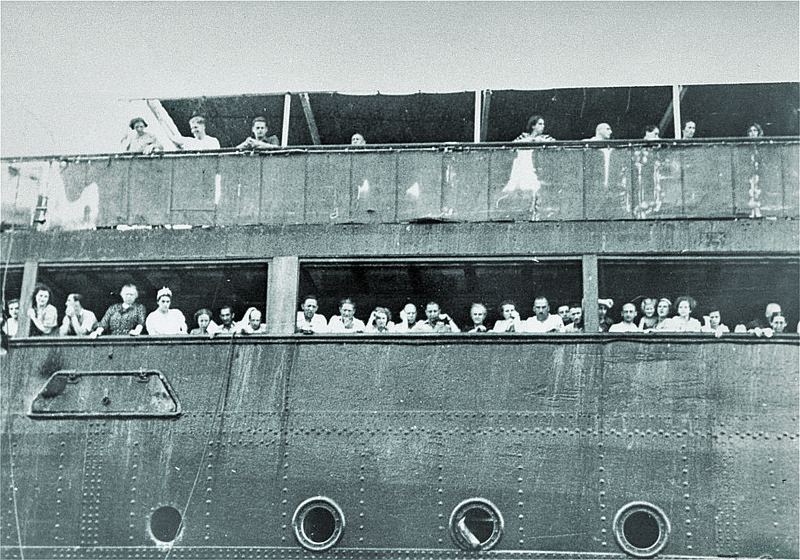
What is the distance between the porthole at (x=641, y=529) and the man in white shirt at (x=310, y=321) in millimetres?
3780

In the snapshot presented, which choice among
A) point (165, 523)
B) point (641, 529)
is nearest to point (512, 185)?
point (641, 529)

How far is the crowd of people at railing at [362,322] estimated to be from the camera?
35.2ft

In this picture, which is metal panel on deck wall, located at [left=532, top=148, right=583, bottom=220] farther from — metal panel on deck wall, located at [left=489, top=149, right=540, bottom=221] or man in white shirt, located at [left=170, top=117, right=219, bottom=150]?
man in white shirt, located at [left=170, top=117, right=219, bottom=150]

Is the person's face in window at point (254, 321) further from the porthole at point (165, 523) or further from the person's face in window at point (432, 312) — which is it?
the porthole at point (165, 523)

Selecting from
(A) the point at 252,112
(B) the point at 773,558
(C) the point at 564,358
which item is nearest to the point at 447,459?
(C) the point at 564,358

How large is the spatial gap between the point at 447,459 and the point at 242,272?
11.4ft

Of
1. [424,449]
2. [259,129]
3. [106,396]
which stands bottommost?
[424,449]

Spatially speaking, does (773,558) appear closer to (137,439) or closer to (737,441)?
(737,441)

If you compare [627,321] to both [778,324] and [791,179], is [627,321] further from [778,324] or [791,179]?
[791,179]

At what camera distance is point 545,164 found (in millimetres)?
11617

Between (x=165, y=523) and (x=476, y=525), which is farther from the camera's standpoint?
(x=165, y=523)

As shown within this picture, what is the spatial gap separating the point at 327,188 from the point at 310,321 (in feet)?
5.58

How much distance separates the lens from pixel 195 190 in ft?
39.6

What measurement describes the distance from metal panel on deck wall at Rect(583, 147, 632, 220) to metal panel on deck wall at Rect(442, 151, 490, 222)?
1189 mm
